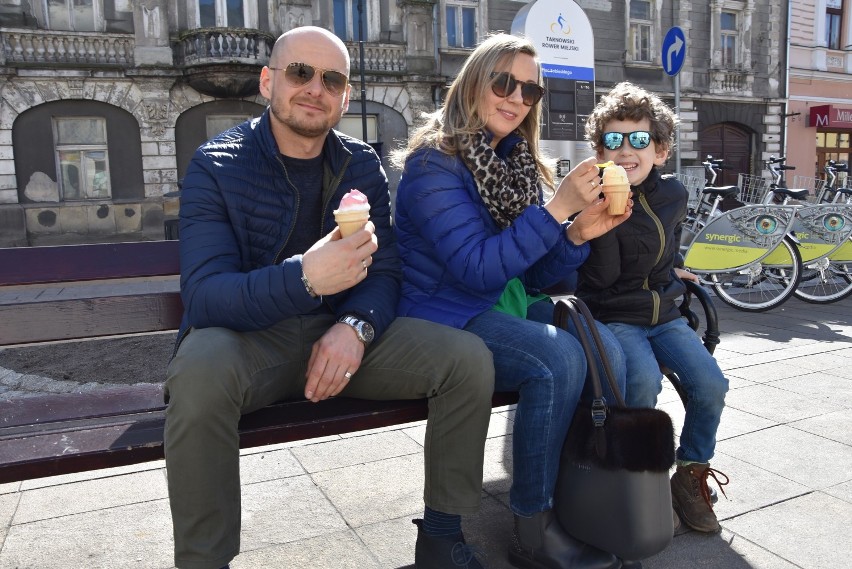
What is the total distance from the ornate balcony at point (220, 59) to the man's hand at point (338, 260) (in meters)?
14.4

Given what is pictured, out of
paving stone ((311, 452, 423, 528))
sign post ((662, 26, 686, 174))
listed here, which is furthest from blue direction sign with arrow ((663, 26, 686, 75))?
paving stone ((311, 452, 423, 528))

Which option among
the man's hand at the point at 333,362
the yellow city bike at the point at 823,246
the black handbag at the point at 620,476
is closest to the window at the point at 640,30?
the yellow city bike at the point at 823,246

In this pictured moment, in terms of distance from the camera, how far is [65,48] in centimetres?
1474

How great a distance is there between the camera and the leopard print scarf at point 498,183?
7.92 feet

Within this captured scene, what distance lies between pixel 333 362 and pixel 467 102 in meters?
1.09

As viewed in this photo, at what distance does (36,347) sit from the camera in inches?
228

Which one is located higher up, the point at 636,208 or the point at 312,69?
the point at 312,69

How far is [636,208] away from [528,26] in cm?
622

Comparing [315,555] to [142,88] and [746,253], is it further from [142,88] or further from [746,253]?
[142,88]

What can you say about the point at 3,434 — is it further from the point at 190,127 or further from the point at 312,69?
the point at 190,127

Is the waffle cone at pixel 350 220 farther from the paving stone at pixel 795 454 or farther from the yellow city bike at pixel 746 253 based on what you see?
the yellow city bike at pixel 746 253

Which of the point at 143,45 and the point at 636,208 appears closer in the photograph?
the point at 636,208

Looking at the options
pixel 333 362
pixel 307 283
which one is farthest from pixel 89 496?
pixel 307 283

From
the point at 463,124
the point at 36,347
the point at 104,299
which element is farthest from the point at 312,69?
the point at 36,347
